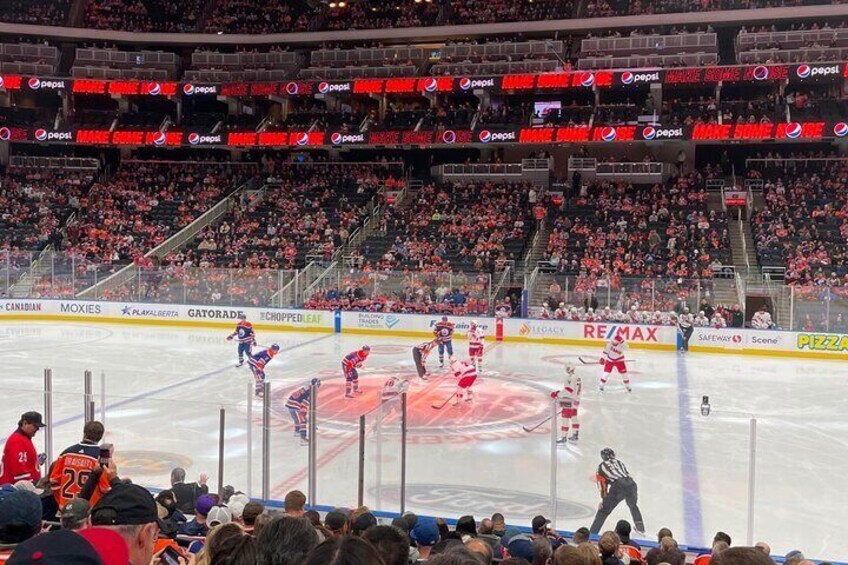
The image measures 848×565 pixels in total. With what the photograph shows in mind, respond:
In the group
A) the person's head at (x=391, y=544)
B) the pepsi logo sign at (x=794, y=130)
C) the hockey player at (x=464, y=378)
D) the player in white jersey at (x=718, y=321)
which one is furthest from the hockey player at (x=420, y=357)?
the pepsi logo sign at (x=794, y=130)

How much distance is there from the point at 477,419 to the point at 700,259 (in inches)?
652

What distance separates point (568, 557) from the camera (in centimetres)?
356

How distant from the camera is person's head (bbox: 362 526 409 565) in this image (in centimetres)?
287

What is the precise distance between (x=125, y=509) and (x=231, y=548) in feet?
1.34

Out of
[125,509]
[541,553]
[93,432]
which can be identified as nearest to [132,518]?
[125,509]

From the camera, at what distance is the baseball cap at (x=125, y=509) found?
2.46 meters

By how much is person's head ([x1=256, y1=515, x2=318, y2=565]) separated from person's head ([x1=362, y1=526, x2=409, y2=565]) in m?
0.41

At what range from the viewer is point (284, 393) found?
51.3ft

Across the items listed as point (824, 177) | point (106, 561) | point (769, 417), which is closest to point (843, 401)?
point (769, 417)

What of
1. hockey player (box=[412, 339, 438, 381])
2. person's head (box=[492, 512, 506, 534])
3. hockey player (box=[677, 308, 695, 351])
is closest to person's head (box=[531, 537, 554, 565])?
person's head (box=[492, 512, 506, 534])

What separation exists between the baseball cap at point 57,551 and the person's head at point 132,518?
1.90 ft

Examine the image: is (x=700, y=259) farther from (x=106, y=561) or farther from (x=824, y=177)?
(x=106, y=561)

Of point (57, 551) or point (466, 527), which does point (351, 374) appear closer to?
point (466, 527)

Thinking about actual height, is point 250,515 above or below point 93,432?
below
